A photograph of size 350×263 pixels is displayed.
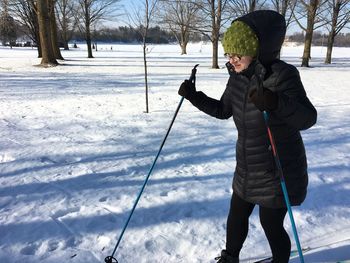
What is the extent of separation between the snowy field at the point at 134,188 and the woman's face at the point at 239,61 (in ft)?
5.14

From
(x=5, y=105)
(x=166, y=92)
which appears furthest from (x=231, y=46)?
(x=166, y=92)

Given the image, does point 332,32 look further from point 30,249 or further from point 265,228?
point 30,249

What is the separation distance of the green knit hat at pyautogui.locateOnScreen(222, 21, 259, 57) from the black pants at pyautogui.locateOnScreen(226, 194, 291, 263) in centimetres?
96

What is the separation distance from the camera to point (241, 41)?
203 cm

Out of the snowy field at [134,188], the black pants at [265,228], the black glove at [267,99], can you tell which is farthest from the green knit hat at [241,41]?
the snowy field at [134,188]

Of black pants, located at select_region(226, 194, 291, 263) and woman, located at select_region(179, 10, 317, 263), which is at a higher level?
woman, located at select_region(179, 10, 317, 263)

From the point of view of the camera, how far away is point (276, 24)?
200 cm

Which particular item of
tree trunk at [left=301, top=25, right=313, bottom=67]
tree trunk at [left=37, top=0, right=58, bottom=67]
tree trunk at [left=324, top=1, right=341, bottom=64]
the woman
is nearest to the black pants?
the woman

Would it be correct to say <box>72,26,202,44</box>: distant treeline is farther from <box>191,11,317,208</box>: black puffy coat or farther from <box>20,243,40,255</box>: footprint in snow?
<box>191,11,317,208</box>: black puffy coat

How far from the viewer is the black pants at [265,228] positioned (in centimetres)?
225

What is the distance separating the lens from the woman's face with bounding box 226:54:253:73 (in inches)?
Result: 81.7

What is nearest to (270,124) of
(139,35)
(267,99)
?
(267,99)

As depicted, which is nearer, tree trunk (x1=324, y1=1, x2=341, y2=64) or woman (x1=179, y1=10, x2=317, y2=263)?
woman (x1=179, y1=10, x2=317, y2=263)

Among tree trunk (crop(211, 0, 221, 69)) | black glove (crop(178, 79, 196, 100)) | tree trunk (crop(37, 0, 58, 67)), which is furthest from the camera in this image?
tree trunk (crop(211, 0, 221, 69))
